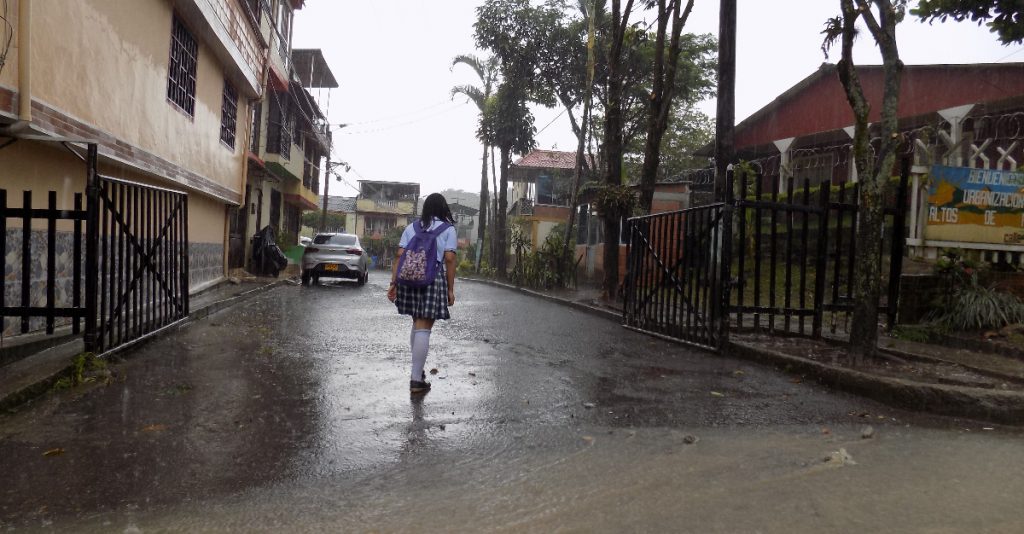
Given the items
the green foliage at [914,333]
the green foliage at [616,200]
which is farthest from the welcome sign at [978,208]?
the green foliage at [616,200]

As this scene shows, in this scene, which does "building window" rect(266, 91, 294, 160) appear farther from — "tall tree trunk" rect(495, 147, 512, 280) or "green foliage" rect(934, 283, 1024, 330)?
"green foliage" rect(934, 283, 1024, 330)

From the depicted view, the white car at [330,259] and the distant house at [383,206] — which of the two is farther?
the distant house at [383,206]

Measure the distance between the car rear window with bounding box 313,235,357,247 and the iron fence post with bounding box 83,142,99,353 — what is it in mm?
14860

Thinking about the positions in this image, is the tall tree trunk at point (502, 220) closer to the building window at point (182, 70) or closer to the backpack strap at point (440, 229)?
the building window at point (182, 70)

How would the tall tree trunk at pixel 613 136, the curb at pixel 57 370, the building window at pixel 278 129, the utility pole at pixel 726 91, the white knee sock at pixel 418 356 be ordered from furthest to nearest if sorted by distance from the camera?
the building window at pixel 278 129 < the tall tree trunk at pixel 613 136 < the utility pole at pixel 726 91 < the white knee sock at pixel 418 356 < the curb at pixel 57 370

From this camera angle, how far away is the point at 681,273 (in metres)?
9.06

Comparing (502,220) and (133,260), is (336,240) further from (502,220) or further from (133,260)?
(133,260)

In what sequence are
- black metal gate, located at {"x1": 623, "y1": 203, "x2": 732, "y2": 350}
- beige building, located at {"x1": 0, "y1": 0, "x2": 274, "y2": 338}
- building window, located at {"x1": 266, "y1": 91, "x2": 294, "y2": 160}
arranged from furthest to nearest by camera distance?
building window, located at {"x1": 266, "y1": 91, "x2": 294, "y2": 160}
black metal gate, located at {"x1": 623, "y1": 203, "x2": 732, "y2": 350}
beige building, located at {"x1": 0, "y1": 0, "x2": 274, "y2": 338}

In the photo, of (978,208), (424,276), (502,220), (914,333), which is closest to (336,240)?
(502,220)

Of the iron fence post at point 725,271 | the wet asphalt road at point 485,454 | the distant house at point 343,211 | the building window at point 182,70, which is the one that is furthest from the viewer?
the distant house at point 343,211

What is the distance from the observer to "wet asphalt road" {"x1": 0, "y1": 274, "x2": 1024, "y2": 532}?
10.6 ft

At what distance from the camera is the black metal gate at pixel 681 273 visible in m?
8.05

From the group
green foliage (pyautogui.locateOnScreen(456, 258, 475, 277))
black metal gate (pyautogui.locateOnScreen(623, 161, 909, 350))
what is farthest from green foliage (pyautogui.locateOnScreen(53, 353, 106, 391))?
green foliage (pyautogui.locateOnScreen(456, 258, 475, 277))

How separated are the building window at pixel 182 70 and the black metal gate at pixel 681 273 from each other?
7873 mm
